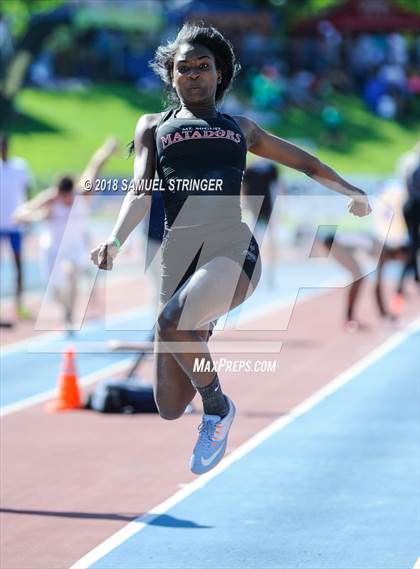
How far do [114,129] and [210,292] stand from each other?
3207cm

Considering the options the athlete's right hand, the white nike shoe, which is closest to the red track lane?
the white nike shoe

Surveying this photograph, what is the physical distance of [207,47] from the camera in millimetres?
5777

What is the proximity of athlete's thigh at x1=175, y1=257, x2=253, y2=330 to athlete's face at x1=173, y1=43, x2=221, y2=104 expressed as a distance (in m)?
0.74

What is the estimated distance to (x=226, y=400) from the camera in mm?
6004

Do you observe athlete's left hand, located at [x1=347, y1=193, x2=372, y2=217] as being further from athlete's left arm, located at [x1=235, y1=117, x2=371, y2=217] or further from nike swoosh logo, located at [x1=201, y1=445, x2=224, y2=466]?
nike swoosh logo, located at [x1=201, y1=445, x2=224, y2=466]

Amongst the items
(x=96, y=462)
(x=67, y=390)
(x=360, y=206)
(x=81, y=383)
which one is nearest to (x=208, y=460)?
(x=360, y=206)

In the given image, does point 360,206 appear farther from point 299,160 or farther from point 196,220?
point 196,220

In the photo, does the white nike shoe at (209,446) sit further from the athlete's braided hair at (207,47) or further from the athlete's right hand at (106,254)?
the athlete's braided hair at (207,47)

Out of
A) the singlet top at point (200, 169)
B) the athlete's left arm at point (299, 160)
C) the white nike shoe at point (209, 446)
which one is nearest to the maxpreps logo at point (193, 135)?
the singlet top at point (200, 169)

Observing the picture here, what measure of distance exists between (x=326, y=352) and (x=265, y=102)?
25490mm

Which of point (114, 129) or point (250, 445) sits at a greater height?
point (250, 445)

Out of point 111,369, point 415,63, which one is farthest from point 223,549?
point 415,63

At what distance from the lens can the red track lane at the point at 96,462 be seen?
760 centimetres

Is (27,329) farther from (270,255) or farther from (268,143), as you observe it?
(268,143)
